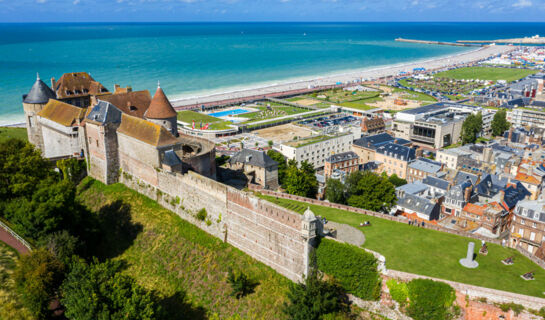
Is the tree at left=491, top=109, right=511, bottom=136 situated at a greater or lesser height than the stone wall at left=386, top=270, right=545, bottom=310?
lesser

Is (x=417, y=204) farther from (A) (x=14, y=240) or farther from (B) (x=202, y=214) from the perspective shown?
(A) (x=14, y=240)

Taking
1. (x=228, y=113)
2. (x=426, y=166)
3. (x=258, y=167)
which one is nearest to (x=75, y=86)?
(x=258, y=167)

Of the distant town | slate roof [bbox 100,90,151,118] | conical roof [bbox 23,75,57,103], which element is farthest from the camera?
conical roof [bbox 23,75,57,103]

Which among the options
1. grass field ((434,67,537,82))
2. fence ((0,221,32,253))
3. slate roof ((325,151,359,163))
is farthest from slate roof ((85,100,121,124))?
grass field ((434,67,537,82))

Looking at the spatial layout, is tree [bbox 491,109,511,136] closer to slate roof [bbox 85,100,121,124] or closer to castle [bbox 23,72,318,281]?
castle [bbox 23,72,318,281]

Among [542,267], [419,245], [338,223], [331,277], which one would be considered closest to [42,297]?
[331,277]

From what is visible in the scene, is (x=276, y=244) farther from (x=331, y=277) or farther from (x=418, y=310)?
(x=418, y=310)

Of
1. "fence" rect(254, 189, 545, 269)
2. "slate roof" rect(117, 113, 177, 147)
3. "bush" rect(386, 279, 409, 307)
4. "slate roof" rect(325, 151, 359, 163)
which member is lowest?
"slate roof" rect(325, 151, 359, 163)
